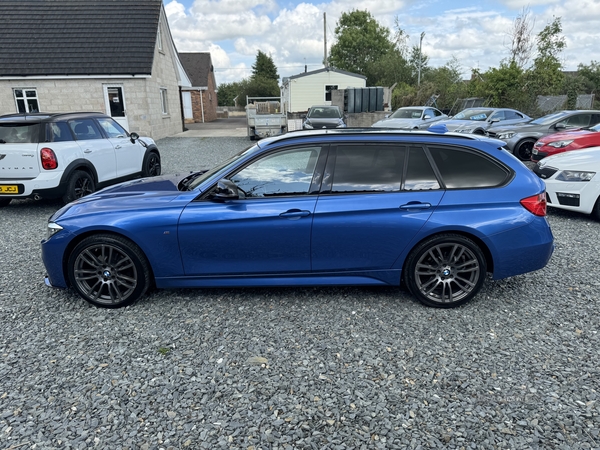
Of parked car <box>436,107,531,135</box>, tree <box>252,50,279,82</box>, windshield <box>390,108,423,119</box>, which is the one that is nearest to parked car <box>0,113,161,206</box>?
parked car <box>436,107,531,135</box>

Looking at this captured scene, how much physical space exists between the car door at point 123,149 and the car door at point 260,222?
5.60m

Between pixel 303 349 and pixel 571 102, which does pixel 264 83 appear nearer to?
pixel 571 102

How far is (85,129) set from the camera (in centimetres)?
786

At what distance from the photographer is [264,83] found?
51500mm

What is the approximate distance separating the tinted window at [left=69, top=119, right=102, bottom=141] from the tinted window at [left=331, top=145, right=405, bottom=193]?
19.0 feet

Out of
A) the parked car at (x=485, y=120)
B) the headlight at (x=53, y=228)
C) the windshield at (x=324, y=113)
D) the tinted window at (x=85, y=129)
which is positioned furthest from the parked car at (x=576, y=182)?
the windshield at (x=324, y=113)

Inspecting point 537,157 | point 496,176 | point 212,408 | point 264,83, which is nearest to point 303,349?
point 212,408

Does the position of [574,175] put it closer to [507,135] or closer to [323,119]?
[507,135]

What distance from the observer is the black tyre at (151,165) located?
9453 millimetres

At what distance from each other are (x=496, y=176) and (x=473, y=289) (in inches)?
40.6

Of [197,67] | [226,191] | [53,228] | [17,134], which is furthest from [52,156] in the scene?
[197,67]

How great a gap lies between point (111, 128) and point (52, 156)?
1.87 m

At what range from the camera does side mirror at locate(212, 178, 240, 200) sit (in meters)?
3.62

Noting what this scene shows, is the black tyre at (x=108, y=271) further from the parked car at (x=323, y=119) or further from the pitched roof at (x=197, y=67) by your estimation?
the pitched roof at (x=197, y=67)
